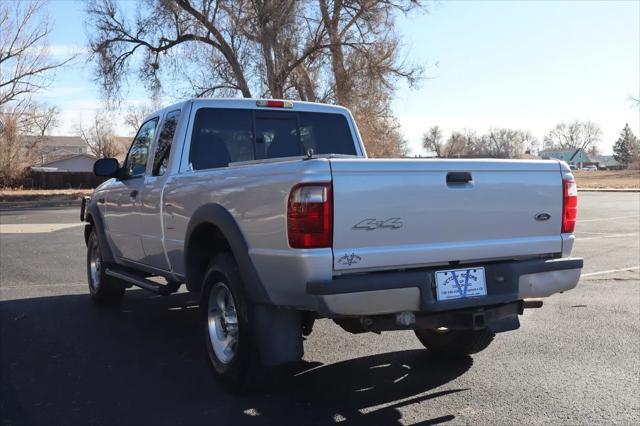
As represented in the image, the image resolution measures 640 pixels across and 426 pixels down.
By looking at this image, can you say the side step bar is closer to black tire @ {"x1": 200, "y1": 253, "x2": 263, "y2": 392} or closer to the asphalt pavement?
the asphalt pavement

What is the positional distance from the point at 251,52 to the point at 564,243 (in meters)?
27.9

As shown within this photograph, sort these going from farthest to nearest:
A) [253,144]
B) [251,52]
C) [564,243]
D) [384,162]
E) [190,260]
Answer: [251,52] < [253,144] < [190,260] < [564,243] < [384,162]

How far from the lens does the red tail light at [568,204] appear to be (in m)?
4.53

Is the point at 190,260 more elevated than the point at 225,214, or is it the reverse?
the point at 225,214

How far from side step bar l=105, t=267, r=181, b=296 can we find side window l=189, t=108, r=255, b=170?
3.56 ft

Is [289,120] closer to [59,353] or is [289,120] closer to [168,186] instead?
[168,186]

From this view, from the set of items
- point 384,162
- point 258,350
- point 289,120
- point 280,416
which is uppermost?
point 289,120

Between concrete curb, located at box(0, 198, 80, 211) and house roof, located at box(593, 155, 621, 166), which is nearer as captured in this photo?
concrete curb, located at box(0, 198, 80, 211)

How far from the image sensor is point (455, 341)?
5199 millimetres

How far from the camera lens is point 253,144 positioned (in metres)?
5.88

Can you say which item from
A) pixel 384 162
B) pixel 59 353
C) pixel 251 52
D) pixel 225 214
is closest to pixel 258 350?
pixel 225 214

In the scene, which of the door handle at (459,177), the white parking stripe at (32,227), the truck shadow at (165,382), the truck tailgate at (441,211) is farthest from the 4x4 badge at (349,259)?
the white parking stripe at (32,227)

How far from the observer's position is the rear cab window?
5.72m

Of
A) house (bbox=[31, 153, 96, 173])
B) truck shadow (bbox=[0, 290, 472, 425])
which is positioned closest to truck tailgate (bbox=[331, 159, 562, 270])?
truck shadow (bbox=[0, 290, 472, 425])
